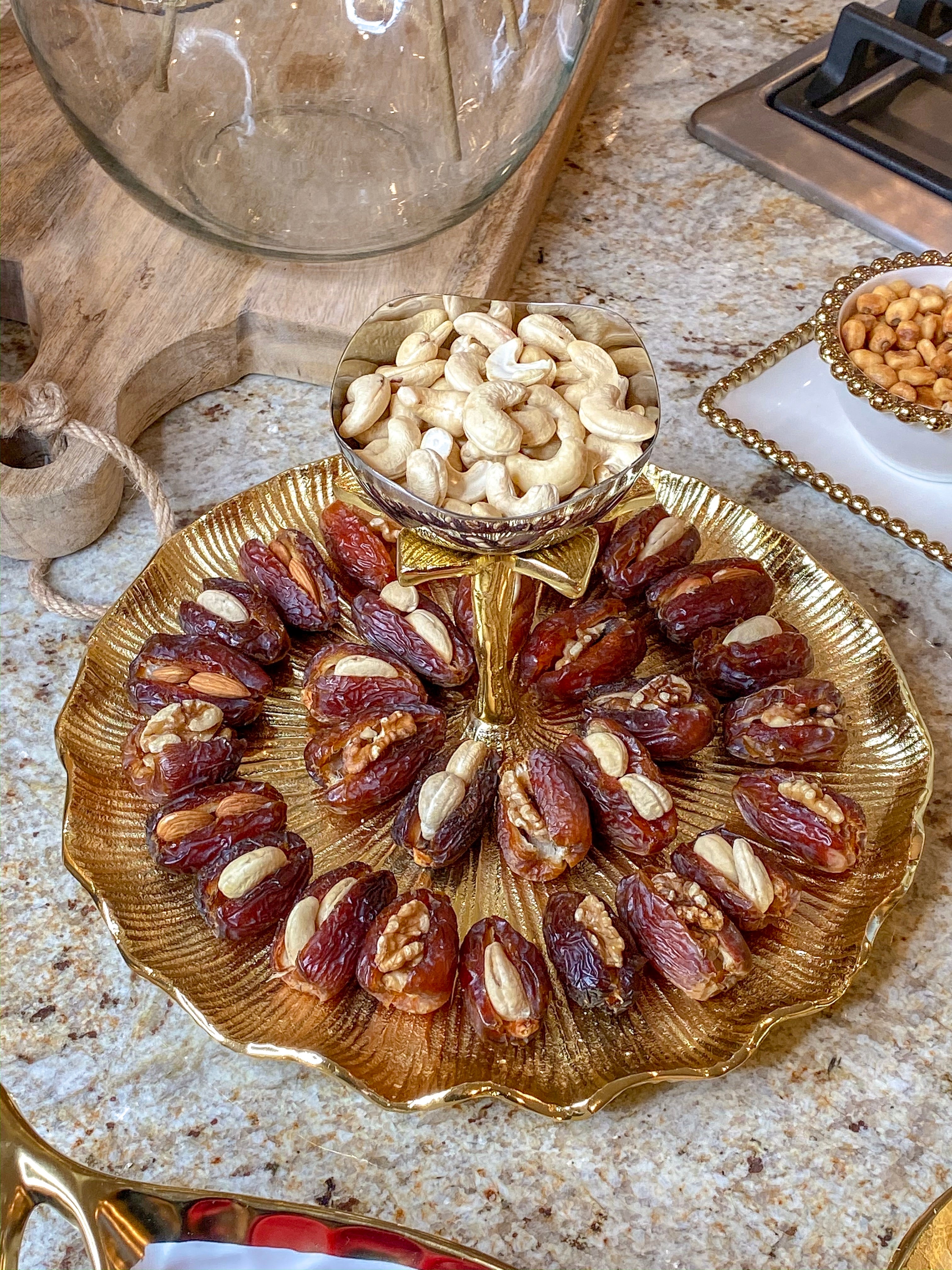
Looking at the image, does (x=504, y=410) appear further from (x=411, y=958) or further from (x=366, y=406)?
(x=411, y=958)

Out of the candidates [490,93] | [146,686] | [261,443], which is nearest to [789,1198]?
[146,686]

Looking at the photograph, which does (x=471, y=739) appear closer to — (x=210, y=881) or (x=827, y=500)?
(x=210, y=881)

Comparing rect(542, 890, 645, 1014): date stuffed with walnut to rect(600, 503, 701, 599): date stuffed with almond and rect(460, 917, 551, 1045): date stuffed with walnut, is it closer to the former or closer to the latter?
rect(460, 917, 551, 1045): date stuffed with walnut

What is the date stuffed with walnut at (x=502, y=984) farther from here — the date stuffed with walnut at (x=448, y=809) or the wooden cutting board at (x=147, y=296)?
the wooden cutting board at (x=147, y=296)

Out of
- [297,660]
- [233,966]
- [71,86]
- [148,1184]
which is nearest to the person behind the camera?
[148,1184]

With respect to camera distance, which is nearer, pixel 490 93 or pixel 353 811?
pixel 353 811

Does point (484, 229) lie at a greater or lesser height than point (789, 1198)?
greater

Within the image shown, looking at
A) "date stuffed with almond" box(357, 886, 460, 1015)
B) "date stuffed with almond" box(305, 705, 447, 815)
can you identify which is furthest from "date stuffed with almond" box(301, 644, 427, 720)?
"date stuffed with almond" box(357, 886, 460, 1015)

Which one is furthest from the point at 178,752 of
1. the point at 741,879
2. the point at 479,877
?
the point at 741,879
